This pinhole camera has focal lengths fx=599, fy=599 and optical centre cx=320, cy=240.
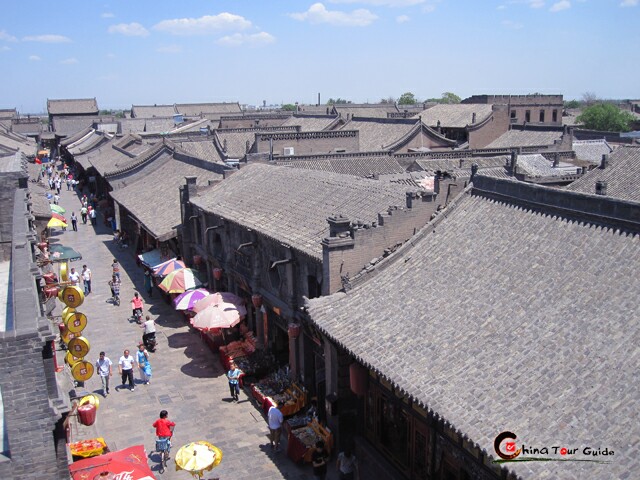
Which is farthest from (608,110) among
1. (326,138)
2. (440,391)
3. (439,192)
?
(440,391)

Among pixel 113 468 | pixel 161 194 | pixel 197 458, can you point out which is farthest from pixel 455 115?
pixel 113 468

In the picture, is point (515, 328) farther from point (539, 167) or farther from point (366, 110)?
point (366, 110)

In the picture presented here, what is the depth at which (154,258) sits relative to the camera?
31906 mm

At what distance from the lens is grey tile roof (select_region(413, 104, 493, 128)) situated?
63875 millimetres

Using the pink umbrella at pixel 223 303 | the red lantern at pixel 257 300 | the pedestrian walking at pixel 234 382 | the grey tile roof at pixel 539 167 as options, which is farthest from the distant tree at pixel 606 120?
the pedestrian walking at pixel 234 382

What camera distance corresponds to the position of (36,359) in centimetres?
873

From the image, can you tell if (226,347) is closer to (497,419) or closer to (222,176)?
(222,176)

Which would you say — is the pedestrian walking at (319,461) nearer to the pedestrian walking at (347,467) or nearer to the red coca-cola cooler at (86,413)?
the pedestrian walking at (347,467)

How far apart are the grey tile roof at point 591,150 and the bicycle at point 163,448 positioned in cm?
3919

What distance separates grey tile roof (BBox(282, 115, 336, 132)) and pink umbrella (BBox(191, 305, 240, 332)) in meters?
40.4

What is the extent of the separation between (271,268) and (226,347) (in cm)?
465

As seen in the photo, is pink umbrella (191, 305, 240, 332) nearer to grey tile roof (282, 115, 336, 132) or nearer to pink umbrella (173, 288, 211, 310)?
pink umbrella (173, 288, 211, 310)

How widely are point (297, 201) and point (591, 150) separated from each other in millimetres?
33980

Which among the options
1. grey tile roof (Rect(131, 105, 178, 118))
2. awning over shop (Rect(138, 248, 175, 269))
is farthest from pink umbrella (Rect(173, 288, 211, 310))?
grey tile roof (Rect(131, 105, 178, 118))
